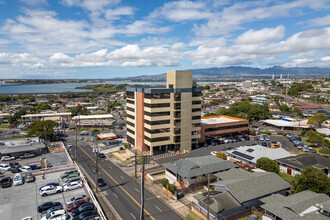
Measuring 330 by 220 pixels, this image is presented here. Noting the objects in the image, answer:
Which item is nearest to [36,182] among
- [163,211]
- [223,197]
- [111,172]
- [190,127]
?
[111,172]

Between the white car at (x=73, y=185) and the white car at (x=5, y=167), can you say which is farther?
the white car at (x=5, y=167)

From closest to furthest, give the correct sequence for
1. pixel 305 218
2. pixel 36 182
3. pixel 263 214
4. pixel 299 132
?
pixel 305 218, pixel 263 214, pixel 36 182, pixel 299 132

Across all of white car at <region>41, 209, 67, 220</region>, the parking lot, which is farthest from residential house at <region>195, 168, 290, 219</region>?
the parking lot

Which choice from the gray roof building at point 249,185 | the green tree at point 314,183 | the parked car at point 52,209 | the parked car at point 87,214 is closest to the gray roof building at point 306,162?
the green tree at point 314,183

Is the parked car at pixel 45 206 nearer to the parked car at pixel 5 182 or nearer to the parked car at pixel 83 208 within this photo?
the parked car at pixel 83 208

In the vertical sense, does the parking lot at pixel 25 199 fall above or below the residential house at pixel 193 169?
below

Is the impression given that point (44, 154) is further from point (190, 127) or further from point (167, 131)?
point (190, 127)

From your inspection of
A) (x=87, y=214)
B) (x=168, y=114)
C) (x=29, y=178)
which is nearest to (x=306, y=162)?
(x=168, y=114)
